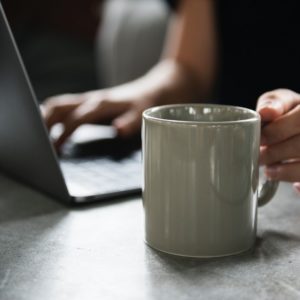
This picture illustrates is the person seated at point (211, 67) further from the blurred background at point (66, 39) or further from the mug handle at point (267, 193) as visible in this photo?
the blurred background at point (66, 39)

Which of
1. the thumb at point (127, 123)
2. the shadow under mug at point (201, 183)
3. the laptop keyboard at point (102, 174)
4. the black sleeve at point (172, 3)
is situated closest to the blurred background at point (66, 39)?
the black sleeve at point (172, 3)

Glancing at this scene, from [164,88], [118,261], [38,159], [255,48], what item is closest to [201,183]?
[118,261]

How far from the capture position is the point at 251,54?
1289mm

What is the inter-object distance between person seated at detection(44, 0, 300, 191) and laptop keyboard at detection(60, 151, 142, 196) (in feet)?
0.40

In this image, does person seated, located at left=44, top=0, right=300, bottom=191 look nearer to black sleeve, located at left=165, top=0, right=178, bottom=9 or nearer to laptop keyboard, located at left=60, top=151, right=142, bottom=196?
black sleeve, located at left=165, top=0, right=178, bottom=9

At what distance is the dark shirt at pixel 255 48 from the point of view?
123 centimetres

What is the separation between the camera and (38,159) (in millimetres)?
638

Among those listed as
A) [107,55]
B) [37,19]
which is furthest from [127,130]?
[37,19]

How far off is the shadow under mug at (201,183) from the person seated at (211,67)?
0.42m

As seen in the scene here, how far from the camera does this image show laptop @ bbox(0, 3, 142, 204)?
1.92ft

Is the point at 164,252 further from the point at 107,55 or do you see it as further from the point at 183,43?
the point at 107,55

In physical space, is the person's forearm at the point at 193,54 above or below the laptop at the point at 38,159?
below

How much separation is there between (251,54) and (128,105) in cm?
38

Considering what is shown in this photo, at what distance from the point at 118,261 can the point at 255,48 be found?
0.89 meters
